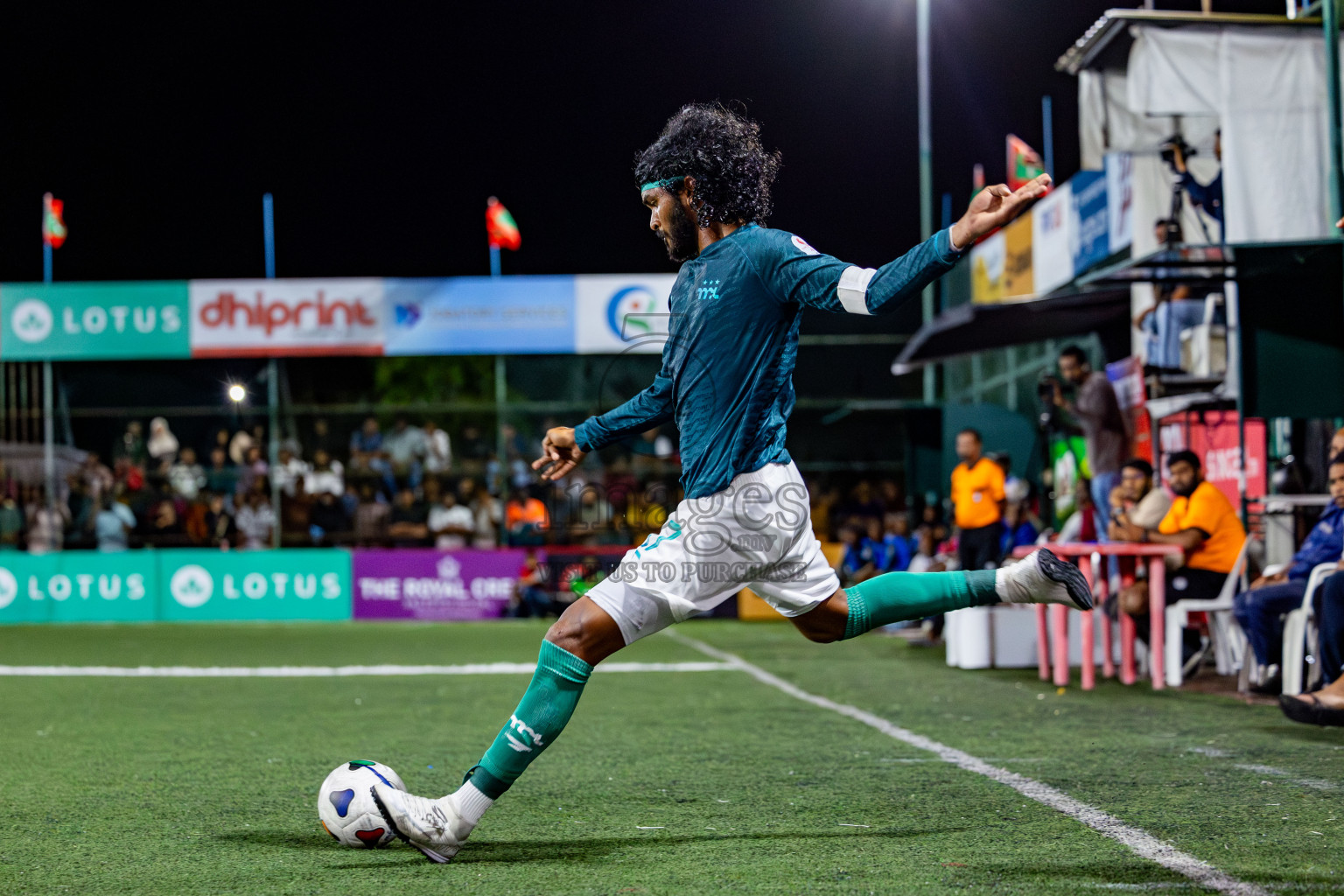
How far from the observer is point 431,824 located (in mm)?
4098

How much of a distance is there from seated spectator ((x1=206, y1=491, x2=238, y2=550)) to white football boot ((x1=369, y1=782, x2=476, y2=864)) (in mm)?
18468

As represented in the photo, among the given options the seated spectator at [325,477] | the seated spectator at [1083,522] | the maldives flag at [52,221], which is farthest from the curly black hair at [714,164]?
the maldives flag at [52,221]

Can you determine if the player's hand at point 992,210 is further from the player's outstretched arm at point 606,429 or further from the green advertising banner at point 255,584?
the green advertising banner at point 255,584

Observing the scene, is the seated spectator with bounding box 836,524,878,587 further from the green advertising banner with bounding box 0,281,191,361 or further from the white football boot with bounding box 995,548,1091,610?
the white football boot with bounding box 995,548,1091,610

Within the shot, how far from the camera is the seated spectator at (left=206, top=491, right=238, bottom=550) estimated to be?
21.7 metres

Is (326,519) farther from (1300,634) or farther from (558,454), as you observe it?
(558,454)

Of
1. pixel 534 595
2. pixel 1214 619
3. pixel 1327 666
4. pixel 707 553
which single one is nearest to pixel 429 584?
pixel 534 595

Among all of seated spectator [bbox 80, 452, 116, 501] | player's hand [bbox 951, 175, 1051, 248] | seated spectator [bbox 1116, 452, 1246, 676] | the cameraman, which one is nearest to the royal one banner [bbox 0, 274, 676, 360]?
seated spectator [bbox 80, 452, 116, 501]

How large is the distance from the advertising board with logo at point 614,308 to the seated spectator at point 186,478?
624 centimetres

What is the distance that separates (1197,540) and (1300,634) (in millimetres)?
1669

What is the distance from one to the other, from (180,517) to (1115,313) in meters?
14.2

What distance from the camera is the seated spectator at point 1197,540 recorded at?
955cm

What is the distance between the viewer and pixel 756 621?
20484 mm

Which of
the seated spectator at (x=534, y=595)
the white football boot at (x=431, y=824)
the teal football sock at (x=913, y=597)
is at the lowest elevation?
the seated spectator at (x=534, y=595)
